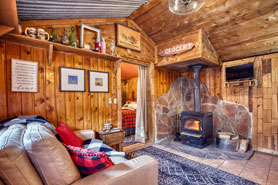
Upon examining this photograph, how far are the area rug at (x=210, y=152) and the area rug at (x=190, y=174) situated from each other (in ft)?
1.38

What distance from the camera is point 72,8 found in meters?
2.12

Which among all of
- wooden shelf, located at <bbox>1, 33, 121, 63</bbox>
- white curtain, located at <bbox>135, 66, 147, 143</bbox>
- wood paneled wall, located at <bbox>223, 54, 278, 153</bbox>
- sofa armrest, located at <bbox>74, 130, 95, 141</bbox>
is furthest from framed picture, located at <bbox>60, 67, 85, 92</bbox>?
wood paneled wall, located at <bbox>223, 54, 278, 153</bbox>

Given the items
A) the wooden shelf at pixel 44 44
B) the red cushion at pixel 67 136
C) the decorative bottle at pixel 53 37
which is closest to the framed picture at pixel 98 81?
the wooden shelf at pixel 44 44

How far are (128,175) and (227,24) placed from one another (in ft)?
10.1

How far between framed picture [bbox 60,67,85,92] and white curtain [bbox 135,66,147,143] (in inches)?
64.3

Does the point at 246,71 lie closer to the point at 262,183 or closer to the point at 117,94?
the point at 262,183

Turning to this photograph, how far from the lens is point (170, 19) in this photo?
3006 mm

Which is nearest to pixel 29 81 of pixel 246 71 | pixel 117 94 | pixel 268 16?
pixel 117 94

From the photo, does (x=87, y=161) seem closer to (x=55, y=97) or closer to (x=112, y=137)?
(x=112, y=137)

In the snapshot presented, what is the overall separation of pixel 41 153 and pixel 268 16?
3.57 metres

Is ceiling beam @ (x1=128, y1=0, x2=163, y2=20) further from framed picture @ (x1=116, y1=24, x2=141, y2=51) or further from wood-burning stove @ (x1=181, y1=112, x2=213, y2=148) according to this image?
wood-burning stove @ (x1=181, y1=112, x2=213, y2=148)

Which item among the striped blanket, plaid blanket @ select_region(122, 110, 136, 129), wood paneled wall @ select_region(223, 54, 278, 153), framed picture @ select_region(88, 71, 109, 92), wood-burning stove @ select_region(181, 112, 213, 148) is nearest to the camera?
the striped blanket

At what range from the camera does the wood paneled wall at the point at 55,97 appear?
189 centimetres

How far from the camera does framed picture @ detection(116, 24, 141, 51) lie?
119 inches
